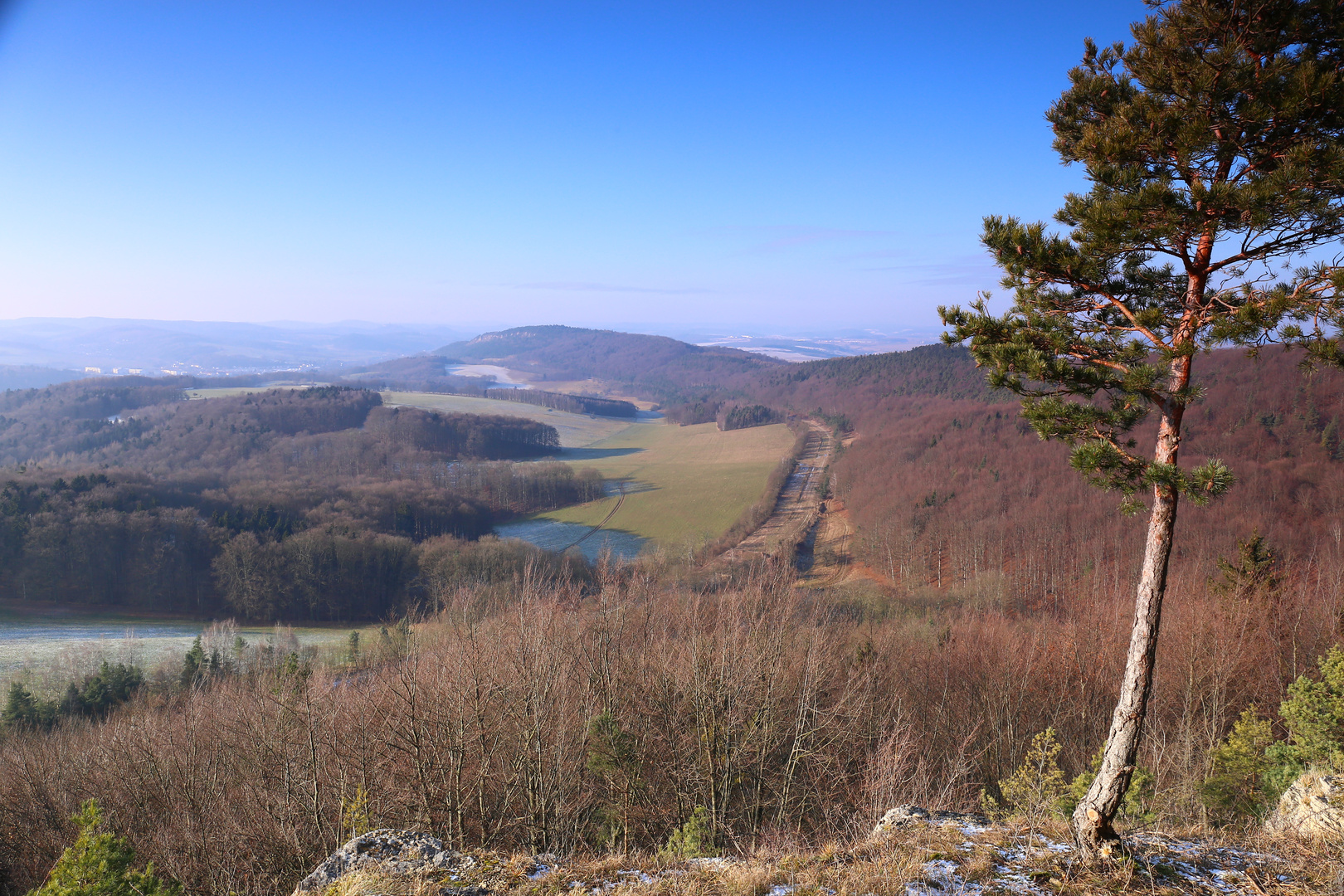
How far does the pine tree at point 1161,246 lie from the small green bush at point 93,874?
1161 centimetres

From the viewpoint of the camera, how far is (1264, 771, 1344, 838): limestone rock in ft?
23.5

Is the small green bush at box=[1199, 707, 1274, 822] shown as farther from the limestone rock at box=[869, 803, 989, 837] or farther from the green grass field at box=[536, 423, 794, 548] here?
the green grass field at box=[536, 423, 794, 548]

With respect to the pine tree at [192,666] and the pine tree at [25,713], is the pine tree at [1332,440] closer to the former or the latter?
the pine tree at [192,666]

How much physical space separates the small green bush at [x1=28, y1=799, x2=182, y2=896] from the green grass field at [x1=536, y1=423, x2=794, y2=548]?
57.8m

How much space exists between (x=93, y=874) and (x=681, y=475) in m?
95.5

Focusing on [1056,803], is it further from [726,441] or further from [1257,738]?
[726,441]

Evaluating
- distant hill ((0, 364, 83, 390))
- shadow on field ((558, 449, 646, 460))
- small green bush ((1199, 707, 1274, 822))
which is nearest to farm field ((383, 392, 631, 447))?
shadow on field ((558, 449, 646, 460))

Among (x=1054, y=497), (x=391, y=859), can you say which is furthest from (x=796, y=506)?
(x=391, y=859)

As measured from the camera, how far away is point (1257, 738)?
1509 centimetres

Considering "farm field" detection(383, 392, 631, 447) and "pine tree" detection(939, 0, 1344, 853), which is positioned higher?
"pine tree" detection(939, 0, 1344, 853)

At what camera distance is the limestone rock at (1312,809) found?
7.17 m

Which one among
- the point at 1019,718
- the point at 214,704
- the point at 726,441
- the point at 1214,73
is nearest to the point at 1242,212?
the point at 1214,73

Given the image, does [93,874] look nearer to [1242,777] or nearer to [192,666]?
[1242,777]

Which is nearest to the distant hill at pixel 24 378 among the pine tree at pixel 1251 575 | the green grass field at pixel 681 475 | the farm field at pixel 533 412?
the farm field at pixel 533 412
